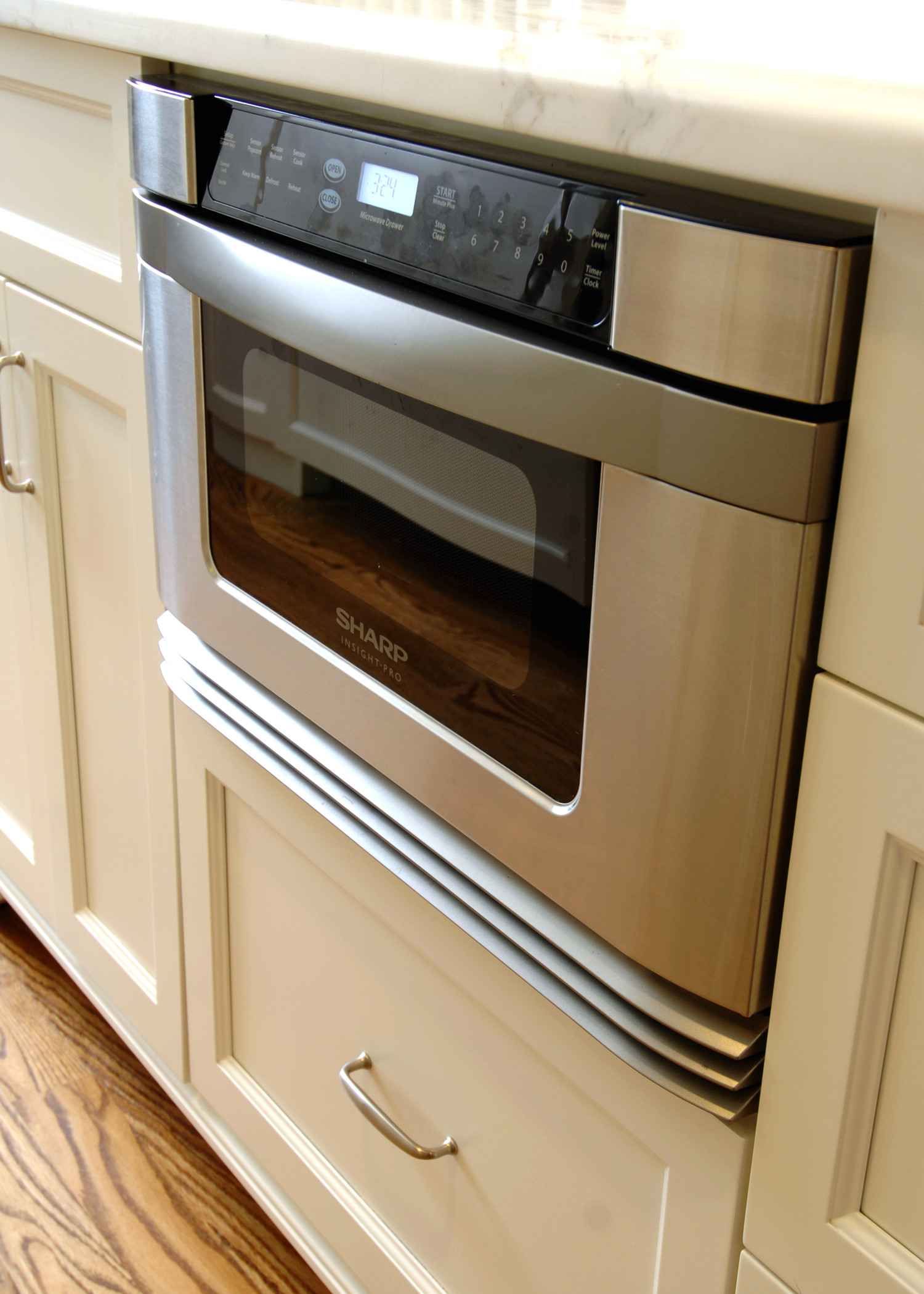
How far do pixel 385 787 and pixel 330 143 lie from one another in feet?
1.25

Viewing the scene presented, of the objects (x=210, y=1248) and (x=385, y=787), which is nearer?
(x=385, y=787)

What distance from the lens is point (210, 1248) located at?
3.93 feet

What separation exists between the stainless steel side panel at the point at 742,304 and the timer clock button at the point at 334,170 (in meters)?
0.21

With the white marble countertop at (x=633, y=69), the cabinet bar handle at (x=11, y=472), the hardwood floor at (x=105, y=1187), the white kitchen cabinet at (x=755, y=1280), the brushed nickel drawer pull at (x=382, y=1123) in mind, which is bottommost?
the hardwood floor at (x=105, y=1187)

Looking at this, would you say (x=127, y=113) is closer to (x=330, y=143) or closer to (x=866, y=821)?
(x=330, y=143)

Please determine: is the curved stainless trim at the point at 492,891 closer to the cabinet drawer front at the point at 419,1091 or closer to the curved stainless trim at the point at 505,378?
the cabinet drawer front at the point at 419,1091

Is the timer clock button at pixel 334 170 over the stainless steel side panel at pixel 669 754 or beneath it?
over

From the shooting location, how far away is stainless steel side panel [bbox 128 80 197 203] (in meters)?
0.74

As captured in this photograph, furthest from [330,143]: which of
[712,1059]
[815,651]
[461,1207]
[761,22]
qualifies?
[461,1207]

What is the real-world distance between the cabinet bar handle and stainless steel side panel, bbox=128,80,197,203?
0.35 m

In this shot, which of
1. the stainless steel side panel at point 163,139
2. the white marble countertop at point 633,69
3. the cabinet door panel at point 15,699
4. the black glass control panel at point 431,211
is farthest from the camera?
the cabinet door panel at point 15,699

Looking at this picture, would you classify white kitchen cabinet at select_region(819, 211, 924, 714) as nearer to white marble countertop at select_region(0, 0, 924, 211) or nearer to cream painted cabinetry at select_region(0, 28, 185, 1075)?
white marble countertop at select_region(0, 0, 924, 211)

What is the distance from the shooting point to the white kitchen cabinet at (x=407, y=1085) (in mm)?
657

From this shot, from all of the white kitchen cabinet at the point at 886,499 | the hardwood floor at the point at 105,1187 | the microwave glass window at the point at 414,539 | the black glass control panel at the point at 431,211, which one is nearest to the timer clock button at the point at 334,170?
the black glass control panel at the point at 431,211
